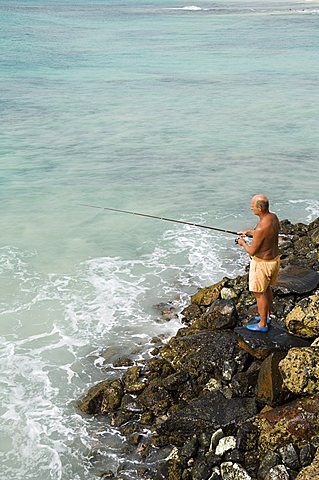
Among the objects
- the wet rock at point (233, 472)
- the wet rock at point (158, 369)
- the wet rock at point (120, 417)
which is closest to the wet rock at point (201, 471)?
the wet rock at point (233, 472)

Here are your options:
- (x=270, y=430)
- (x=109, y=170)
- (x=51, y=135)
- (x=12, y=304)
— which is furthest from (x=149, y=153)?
(x=270, y=430)

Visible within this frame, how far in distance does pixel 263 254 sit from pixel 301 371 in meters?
1.69

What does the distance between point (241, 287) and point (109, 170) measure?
9.72 metres

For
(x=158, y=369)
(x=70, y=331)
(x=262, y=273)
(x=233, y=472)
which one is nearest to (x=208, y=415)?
(x=233, y=472)

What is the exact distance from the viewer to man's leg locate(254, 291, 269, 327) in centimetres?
884

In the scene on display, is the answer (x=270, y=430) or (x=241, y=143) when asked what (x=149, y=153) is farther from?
(x=270, y=430)

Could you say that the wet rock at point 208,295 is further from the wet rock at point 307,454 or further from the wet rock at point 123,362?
the wet rock at point 307,454

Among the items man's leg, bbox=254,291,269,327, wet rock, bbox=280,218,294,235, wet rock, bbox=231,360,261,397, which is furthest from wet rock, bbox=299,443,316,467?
wet rock, bbox=280,218,294,235

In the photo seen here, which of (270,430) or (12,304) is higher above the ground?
(270,430)

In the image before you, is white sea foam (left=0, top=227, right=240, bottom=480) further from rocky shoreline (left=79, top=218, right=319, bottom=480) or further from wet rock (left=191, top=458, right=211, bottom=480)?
wet rock (left=191, top=458, right=211, bottom=480)

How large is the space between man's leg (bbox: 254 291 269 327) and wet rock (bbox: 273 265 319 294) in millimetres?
1530

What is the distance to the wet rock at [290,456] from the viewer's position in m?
7.01

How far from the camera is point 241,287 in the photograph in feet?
36.4

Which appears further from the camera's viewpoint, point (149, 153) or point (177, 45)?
point (177, 45)
